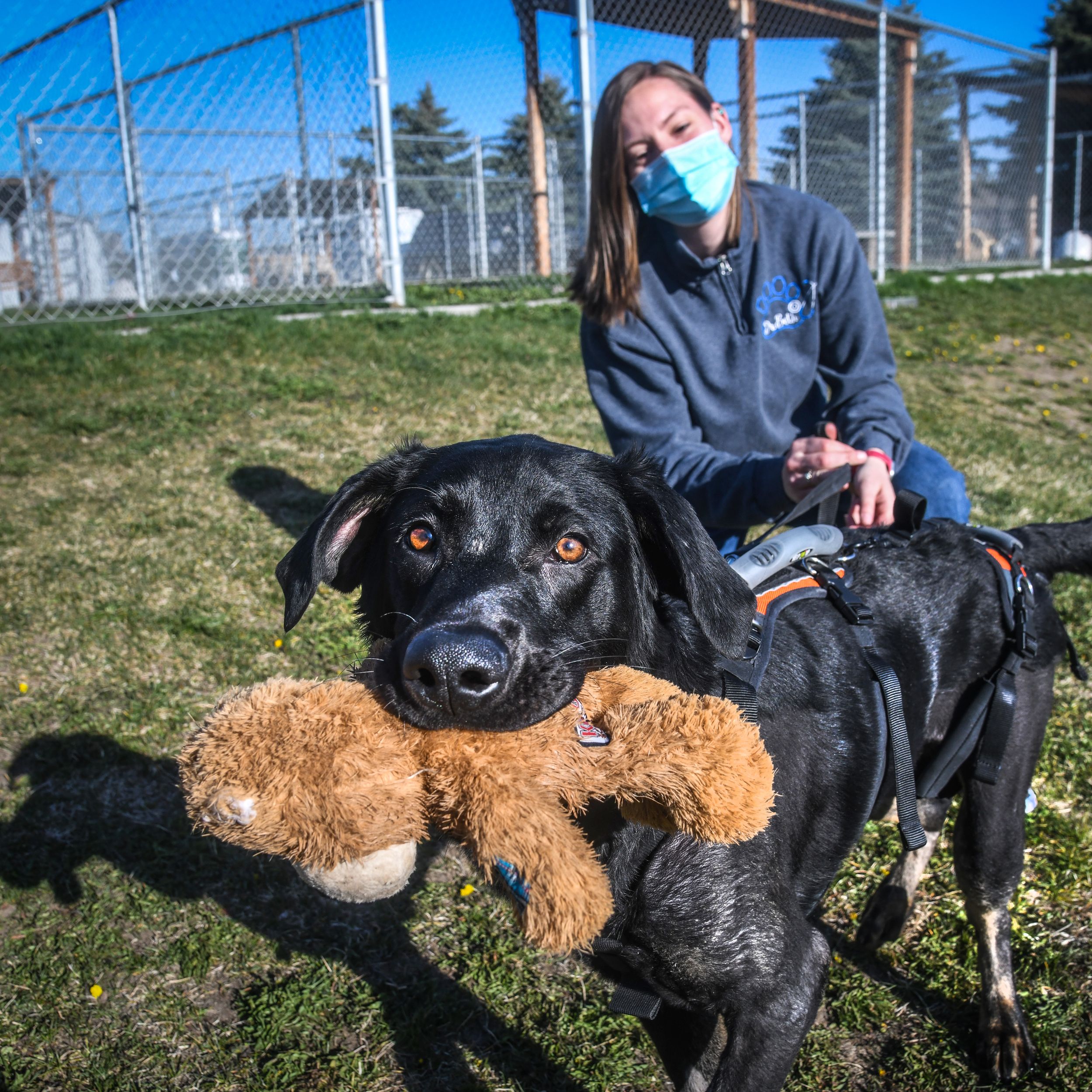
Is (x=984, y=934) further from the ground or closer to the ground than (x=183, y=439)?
closer to the ground

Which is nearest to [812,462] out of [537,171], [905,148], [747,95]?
[537,171]

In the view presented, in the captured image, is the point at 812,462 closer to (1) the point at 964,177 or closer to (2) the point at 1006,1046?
(2) the point at 1006,1046

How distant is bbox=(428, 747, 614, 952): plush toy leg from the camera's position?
54.3 inches

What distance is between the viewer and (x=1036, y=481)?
6508 millimetres

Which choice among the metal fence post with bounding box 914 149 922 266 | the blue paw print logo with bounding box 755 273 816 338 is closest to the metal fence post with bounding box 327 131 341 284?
the blue paw print logo with bounding box 755 273 816 338

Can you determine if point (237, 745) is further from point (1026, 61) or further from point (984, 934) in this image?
point (1026, 61)

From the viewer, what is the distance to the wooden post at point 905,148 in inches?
549

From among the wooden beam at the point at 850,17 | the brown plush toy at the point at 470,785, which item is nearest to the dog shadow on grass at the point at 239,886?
the brown plush toy at the point at 470,785

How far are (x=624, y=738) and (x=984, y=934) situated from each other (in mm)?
1645

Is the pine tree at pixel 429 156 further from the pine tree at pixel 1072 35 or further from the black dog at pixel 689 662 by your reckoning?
the pine tree at pixel 1072 35

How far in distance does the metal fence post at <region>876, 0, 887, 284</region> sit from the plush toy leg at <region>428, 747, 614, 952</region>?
12.7 m

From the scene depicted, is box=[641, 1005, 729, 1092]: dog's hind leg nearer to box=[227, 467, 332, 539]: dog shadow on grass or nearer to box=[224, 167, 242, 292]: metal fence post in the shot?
box=[227, 467, 332, 539]: dog shadow on grass

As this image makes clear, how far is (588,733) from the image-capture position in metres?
1.64

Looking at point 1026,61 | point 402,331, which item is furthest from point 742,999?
point 1026,61
